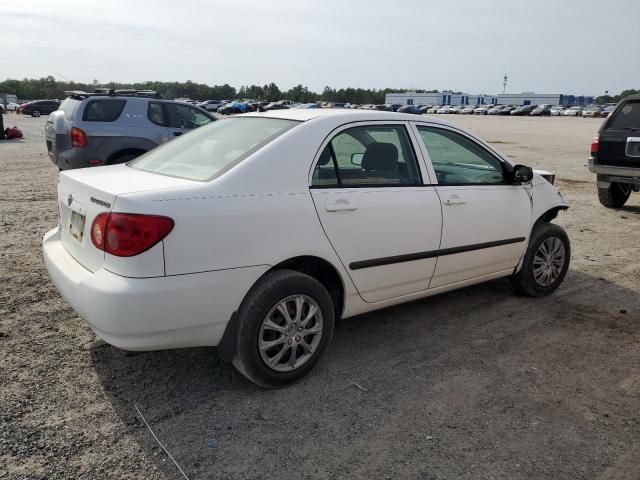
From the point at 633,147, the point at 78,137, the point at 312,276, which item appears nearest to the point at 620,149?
the point at 633,147

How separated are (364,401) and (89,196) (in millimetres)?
2015

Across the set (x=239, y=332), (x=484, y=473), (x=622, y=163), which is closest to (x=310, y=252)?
(x=239, y=332)

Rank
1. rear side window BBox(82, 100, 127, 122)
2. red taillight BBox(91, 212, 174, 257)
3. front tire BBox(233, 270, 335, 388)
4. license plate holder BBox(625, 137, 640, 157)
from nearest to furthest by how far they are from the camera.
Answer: red taillight BBox(91, 212, 174, 257)
front tire BBox(233, 270, 335, 388)
license plate holder BBox(625, 137, 640, 157)
rear side window BBox(82, 100, 127, 122)

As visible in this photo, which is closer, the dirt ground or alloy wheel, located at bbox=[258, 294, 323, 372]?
the dirt ground

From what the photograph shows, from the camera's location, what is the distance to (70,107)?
977 centimetres

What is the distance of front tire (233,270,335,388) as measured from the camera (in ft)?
10.7

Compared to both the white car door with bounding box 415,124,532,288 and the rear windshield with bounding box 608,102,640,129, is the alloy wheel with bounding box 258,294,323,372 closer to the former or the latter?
the white car door with bounding box 415,124,532,288

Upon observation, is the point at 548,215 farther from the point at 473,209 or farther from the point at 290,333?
the point at 290,333

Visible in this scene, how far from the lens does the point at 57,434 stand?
9.61 ft

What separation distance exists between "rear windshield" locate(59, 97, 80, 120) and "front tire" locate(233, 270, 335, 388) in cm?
762

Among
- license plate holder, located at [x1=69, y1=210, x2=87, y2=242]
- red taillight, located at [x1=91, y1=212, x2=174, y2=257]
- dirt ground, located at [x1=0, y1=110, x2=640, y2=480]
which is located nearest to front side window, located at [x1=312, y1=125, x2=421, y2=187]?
red taillight, located at [x1=91, y1=212, x2=174, y2=257]

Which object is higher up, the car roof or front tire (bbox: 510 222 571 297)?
the car roof

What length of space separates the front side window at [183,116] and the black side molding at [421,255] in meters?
7.09

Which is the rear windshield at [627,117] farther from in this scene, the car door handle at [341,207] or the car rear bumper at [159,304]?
the car rear bumper at [159,304]
